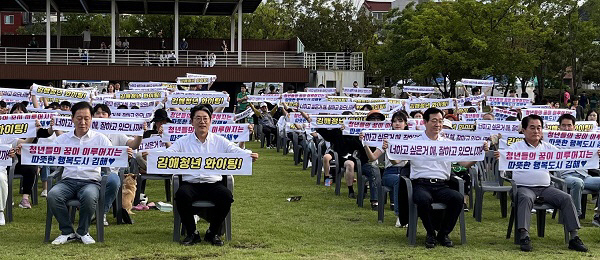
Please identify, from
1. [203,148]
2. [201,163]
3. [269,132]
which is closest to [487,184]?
[203,148]

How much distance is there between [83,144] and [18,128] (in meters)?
1.84

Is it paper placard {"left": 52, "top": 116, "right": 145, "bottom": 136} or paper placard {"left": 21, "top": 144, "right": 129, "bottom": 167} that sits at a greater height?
paper placard {"left": 52, "top": 116, "right": 145, "bottom": 136}

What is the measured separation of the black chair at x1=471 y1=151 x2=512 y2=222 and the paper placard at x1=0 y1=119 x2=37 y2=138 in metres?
5.48

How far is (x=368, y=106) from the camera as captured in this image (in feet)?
64.3

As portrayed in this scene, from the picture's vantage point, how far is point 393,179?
11633 mm

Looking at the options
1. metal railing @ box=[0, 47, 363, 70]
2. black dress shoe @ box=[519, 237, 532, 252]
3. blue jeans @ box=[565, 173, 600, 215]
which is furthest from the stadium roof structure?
black dress shoe @ box=[519, 237, 532, 252]

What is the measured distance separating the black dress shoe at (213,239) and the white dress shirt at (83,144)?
1350 mm

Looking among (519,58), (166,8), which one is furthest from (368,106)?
(166,8)

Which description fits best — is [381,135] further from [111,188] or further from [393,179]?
[111,188]

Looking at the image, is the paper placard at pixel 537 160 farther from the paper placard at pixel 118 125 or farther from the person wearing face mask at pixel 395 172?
the paper placard at pixel 118 125

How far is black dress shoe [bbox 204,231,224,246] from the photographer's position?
31.7 feet

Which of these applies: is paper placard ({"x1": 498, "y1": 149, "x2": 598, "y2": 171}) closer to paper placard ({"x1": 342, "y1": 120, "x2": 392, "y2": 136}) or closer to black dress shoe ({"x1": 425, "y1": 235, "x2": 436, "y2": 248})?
black dress shoe ({"x1": 425, "y1": 235, "x2": 436, "y2": 248})

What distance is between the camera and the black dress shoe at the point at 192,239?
9660mm

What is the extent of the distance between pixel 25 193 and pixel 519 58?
36272mm
